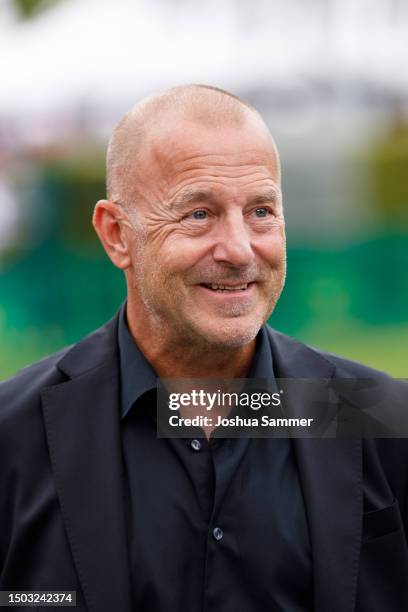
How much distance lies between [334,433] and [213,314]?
398mm

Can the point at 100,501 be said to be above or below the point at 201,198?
below

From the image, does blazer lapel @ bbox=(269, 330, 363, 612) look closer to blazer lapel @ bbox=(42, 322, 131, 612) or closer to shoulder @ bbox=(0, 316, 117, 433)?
blazer lapel @ bbox=(42, 322, 131, 612)

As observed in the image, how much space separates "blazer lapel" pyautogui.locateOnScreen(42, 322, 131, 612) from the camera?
189 centimetres

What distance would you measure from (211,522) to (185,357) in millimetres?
390

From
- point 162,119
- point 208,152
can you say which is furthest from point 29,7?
point 208,152

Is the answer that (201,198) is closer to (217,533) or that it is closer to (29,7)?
(217,533)

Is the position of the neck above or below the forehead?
below

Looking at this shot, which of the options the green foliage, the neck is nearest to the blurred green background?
the green foliage

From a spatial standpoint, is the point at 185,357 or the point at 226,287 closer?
the point at 226,287

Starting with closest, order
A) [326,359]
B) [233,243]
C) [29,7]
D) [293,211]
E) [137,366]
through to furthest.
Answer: [233,243] → [137,366] → [326,359] → [29,7] → [293,211]

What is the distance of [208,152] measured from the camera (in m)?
1.98

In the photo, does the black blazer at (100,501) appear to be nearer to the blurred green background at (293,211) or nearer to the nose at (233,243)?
the nose at (233,243)

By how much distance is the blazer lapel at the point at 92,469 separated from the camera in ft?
6.20

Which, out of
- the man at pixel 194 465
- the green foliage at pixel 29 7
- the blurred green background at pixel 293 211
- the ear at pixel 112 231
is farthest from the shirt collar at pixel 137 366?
the green foliage at pixel 29 7
